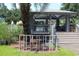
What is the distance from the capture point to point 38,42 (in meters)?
10.3

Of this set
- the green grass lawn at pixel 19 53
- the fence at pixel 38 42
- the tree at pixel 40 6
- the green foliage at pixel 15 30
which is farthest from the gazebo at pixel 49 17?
the green grass lawn at pixel 19 53

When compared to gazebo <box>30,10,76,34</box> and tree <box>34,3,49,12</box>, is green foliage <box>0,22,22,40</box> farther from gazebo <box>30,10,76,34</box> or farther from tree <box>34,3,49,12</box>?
tree <box>34,3,49,12</box>

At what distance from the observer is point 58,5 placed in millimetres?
10070

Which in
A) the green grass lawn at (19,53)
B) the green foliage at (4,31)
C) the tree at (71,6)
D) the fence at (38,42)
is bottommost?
the green grass lawn at (19,53)

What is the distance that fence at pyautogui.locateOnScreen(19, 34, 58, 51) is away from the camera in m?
10.2

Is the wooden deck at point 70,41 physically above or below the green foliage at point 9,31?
below

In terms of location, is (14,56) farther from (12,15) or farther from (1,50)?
(12,15)

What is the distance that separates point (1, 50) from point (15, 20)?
1.04 meters

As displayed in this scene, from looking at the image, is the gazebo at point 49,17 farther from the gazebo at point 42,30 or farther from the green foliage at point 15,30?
the green foliage at point 15,30

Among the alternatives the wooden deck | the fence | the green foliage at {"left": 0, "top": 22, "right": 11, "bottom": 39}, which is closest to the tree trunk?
the fence

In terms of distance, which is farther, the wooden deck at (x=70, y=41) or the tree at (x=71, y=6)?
the wooden deck at (x=70, y=41)

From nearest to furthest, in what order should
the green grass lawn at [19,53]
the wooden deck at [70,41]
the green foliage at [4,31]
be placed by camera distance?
1. the green grass lawn at [19,53]
2. the green foliage at [4,31]
3. the wooden deck at [70,41]

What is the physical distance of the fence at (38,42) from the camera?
1025 centimetres

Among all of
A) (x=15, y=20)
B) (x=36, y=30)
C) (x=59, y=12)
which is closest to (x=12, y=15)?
(x=15, y=20)
